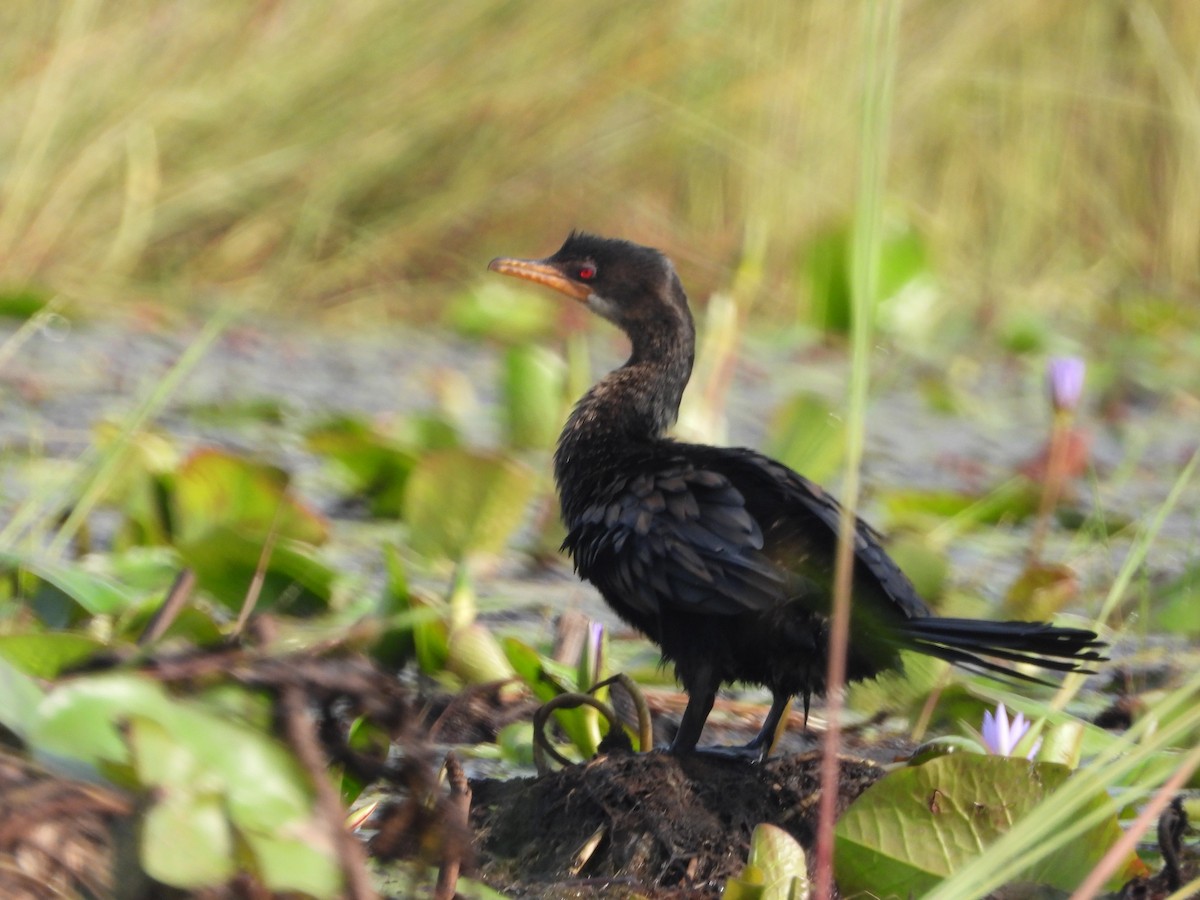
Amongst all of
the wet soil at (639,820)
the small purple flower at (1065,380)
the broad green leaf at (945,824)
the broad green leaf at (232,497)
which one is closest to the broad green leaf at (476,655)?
the wet soil at (639,820)

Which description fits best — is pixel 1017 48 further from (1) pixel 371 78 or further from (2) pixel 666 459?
(2) pixel 666 459

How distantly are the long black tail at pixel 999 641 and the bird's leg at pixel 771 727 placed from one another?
0.28 m

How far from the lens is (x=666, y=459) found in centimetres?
242

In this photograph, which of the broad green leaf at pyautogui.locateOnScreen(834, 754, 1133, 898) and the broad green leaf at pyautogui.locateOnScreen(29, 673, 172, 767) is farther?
the broad green leaf at pyautogui.locateOnScreen(834, 754, 1133, 898)

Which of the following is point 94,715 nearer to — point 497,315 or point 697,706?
point 697,706

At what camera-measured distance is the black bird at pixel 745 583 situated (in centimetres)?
209

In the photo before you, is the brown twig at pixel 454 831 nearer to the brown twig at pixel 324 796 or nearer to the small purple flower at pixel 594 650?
the brown twig at pixel 324 796

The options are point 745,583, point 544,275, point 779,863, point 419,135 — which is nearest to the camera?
point 779,863

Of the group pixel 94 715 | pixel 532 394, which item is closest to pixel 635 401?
pixel 532 394

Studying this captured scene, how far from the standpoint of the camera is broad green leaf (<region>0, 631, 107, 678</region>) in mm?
1880

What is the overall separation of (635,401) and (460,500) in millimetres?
657

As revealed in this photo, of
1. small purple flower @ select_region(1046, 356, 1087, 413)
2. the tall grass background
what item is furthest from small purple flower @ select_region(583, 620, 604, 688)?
the tall grass background

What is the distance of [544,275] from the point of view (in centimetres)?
318

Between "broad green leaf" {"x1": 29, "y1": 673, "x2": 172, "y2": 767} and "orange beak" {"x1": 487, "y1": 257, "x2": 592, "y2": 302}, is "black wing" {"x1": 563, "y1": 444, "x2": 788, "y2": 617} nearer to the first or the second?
"orange beak" {"x1": 487, "y1": 257, "x2": 592, "y2": 302}
